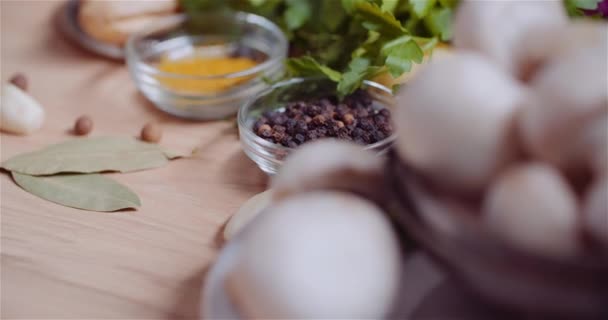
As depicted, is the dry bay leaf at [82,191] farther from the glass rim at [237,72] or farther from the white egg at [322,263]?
the white egg at [322,263]

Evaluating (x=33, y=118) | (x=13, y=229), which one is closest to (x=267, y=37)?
(x=33, y=118)

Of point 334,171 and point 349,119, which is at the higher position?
point 334,171

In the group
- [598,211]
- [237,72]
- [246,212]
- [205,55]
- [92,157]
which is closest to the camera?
[598,211]

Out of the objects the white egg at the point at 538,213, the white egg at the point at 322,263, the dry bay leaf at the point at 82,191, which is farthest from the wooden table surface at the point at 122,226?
the white egg at the point at 538,213

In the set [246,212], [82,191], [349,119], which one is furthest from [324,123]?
[82,191]

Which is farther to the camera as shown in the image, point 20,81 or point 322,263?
point 20,81

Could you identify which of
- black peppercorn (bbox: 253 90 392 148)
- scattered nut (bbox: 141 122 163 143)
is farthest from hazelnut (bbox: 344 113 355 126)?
scattered nut (bbox: 141 122 163 143)

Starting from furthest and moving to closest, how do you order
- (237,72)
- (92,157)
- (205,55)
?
(205,55) < (237,72) < (92,157)

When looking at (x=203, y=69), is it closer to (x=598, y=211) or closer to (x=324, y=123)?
(x=324, y=123)
